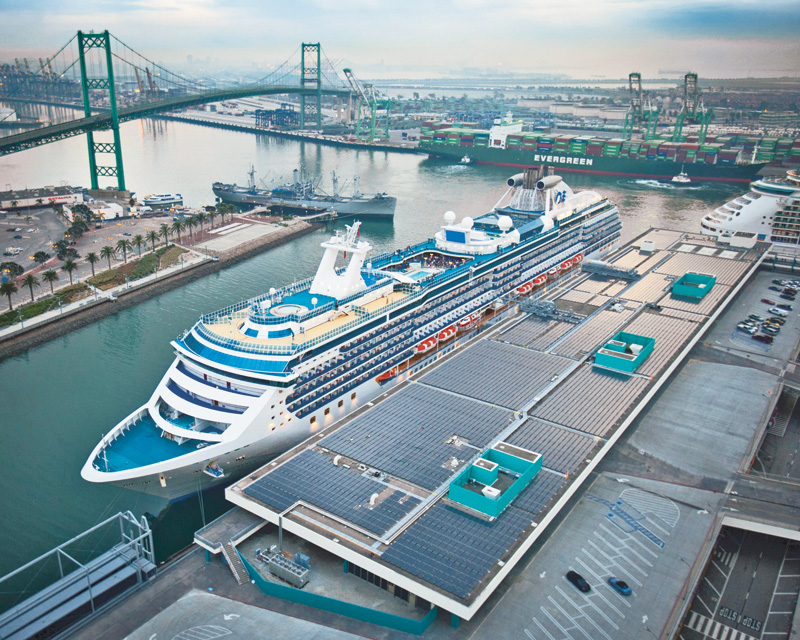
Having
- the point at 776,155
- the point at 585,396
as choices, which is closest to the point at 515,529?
the point at 585,396

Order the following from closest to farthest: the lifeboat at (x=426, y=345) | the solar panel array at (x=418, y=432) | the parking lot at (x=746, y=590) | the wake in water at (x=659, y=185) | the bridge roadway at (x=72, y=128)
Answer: the parking lot at (x=746, y=590), the solar panel array at (x=418, y=432), the lifeboat at (x=426, y=345), the bridge roadway at (x=72, y=128), the wake in water at (x=659, y=185)

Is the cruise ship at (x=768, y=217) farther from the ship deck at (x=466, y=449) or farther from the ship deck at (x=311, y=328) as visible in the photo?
the ship deck at (x=311, y=328)

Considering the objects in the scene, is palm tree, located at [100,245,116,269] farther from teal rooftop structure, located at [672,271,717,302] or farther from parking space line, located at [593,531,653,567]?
parking space line, located at [593,531,653,567]

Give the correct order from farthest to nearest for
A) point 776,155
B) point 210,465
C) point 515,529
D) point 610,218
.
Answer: point 776,155 → point 610,218 → point 210,465 → point 515,529

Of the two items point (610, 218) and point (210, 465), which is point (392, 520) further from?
point (610, 218)

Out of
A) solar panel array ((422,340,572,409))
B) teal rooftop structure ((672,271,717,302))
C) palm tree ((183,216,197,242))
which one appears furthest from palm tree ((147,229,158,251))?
teal rooftop structure ((672,271,717,302))

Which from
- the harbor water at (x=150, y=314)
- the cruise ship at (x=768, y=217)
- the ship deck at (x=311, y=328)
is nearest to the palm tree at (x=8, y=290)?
the harbor water at (x=150, y=314)
